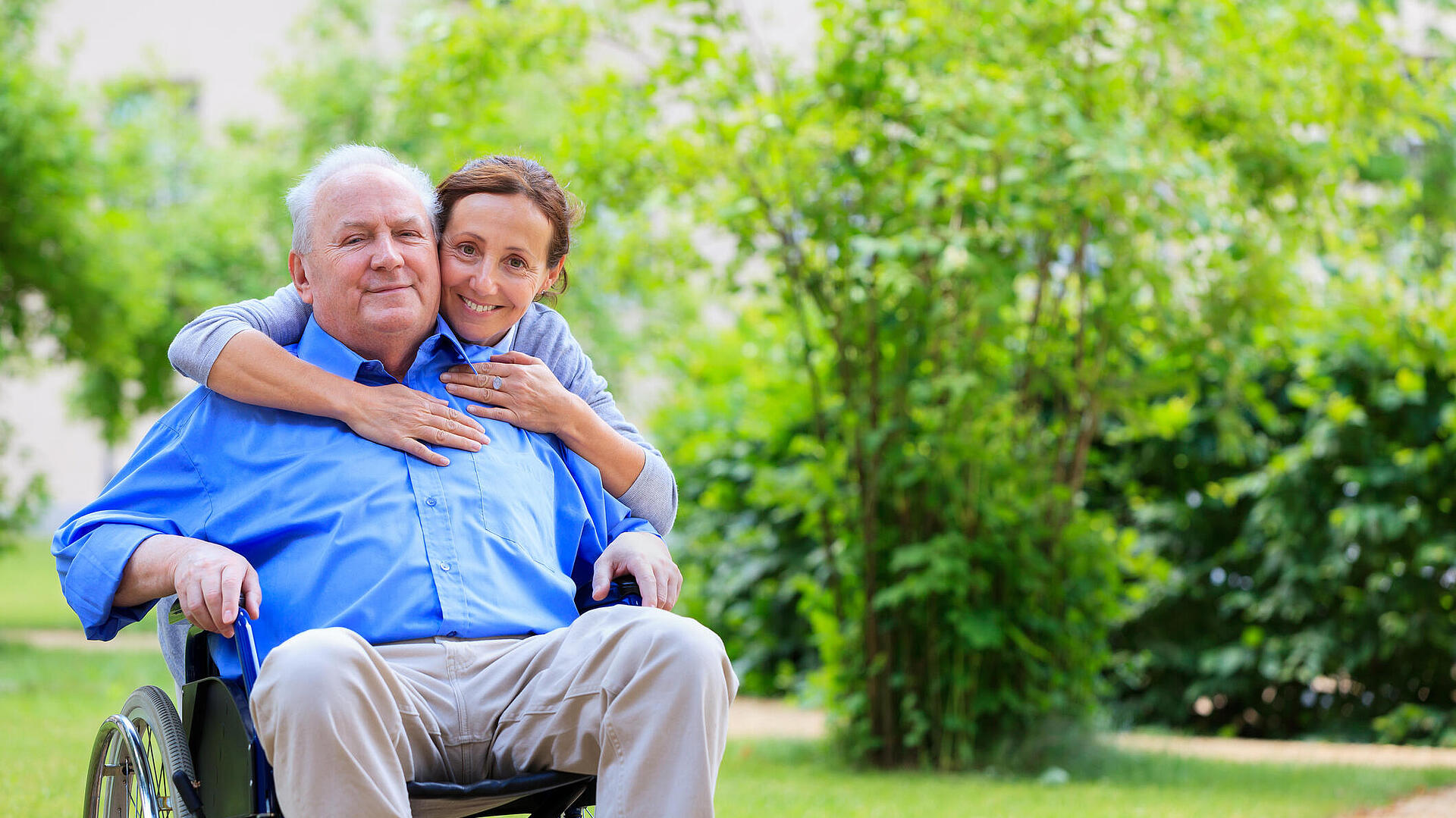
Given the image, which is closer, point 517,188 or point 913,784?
point 517,188

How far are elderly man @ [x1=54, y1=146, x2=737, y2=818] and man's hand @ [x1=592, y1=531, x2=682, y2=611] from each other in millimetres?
10

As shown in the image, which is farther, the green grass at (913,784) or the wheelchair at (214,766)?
the green grass at (913,784)

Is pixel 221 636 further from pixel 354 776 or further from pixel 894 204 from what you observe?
pixel 894 204

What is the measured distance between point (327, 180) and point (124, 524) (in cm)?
63

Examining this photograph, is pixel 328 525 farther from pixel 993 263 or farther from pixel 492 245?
pixel 993 263

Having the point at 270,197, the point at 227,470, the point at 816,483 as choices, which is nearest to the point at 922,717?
the point at 816,483

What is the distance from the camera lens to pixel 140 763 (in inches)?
75.6

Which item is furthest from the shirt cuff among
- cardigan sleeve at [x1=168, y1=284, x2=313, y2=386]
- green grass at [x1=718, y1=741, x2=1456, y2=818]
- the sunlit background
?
the sunlit background

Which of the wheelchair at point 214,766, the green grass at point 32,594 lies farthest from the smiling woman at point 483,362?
the green grass at point 32,594

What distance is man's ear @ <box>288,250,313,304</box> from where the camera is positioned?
2215 millimetres

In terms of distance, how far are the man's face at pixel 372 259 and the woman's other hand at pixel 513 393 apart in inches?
4.6

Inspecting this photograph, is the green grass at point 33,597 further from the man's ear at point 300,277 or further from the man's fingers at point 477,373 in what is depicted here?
the man's fingers at point 477,373

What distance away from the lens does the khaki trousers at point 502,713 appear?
1.67 meters

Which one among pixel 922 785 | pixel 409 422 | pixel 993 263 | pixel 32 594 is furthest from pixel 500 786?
pixel 32 594
